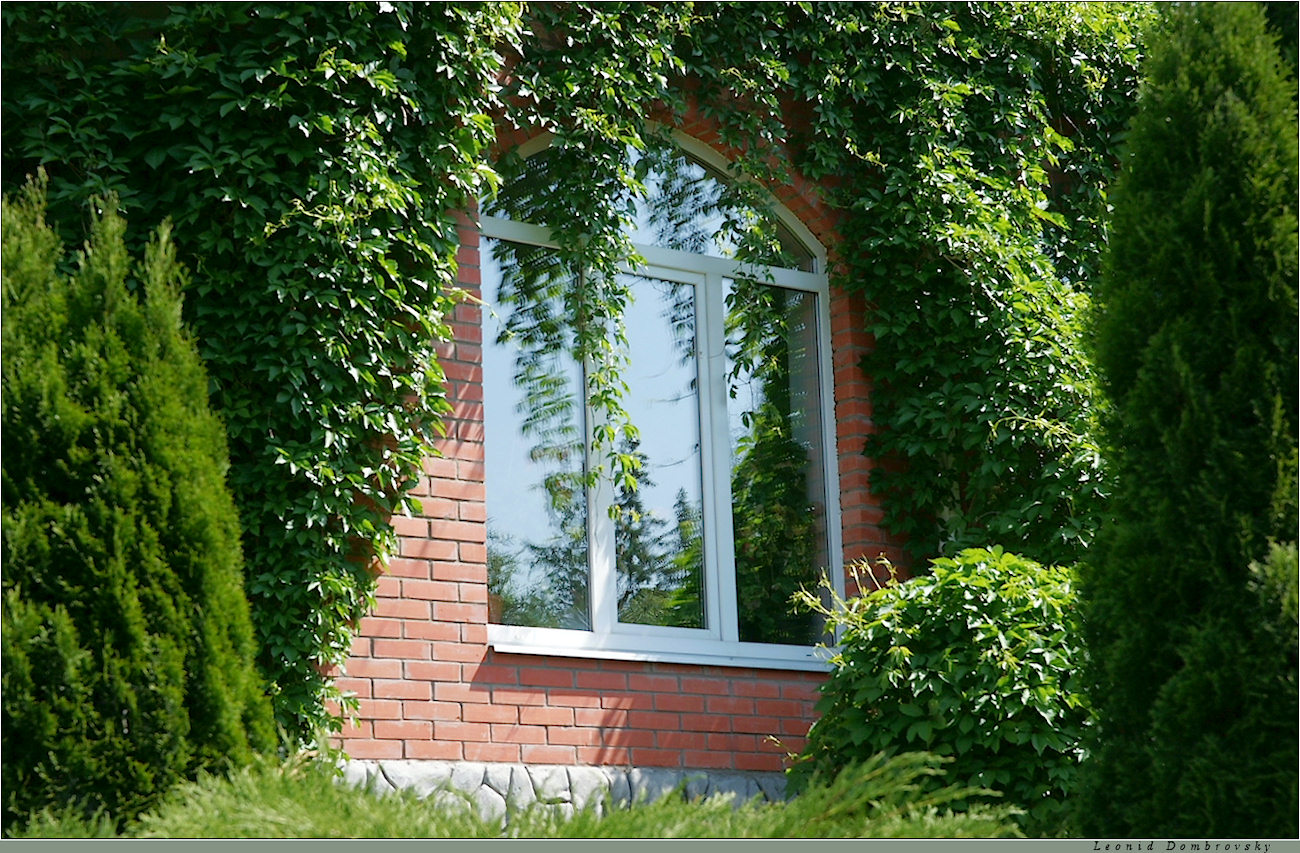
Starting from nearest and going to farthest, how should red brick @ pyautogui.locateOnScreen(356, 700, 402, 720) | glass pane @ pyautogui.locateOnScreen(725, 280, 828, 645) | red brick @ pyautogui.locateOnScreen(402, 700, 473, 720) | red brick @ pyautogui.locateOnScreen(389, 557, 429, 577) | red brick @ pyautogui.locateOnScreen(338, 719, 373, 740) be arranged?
red brick @ pyautogui.locateOnScreen(338, 719, 373, 740)
red brick @ pyautogui.locateOnScreen(356, 700, 402, 720)
red brick @ pyautogui.locateOnScreen(402, 700, 473, 720)
red brick @ pyautogui.locateOnScreen(389, 557, 429, 577)
glass pane @ pyautogui.locateOnScreen(725, 280, 828, 645)

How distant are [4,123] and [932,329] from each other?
14.0 feet

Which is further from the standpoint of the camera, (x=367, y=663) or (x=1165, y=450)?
(x=367, y=663)

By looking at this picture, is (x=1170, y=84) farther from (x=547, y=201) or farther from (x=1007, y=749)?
(x=547, y=201)

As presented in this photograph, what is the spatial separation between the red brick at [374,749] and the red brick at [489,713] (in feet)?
1.02

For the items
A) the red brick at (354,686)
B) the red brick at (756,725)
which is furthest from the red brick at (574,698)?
the red brick at (354,686)

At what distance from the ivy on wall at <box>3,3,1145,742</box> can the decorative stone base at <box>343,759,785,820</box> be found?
1.47 ft

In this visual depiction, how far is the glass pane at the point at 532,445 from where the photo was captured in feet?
20.2

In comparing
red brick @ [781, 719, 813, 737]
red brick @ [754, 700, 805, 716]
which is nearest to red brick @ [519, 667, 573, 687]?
red brick @ [754, 700, 805, 716]

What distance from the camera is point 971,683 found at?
528 cm

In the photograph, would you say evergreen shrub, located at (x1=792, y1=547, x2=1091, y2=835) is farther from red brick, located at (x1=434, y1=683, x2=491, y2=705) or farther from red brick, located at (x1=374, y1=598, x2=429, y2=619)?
red brick, located at (x1=374, y1=598, x2=429, y2=619)

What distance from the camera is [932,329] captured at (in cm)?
705

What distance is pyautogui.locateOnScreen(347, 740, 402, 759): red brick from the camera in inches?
213

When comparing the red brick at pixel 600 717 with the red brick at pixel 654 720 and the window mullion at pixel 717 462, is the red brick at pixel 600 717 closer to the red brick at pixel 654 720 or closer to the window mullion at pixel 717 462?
the red brick at pixel 654 720

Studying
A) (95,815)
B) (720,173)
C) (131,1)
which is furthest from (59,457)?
(720,173)
